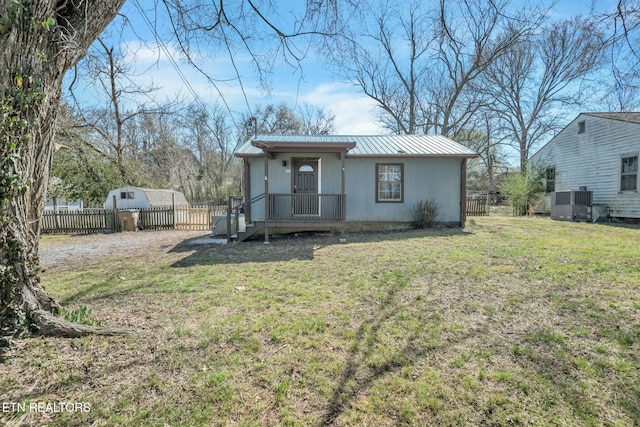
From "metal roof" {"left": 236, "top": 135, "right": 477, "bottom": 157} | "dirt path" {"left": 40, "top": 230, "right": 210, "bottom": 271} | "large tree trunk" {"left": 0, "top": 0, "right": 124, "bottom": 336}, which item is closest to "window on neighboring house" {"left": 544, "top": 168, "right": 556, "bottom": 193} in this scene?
"metal roof" {"left": 236, "top": 135, "right": 477, "bottom": 157}

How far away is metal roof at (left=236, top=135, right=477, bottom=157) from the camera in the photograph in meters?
10.3

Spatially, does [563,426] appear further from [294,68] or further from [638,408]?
[294,68]

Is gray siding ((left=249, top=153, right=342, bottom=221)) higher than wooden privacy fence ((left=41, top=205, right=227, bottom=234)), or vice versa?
gray siding ((left=249, top=153, right=342, bottom=221))

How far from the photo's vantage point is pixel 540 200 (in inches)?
679

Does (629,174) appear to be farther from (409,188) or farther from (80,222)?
(80,222)

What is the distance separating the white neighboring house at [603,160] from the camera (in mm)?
12289

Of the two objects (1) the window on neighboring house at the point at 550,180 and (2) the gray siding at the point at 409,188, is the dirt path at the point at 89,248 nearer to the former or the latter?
(2) the gray siding at the point at 409,188

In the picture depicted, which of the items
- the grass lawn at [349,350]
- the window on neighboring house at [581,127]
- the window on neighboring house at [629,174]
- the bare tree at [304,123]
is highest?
the bare tree at [304,123]

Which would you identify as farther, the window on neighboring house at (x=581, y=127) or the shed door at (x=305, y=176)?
the window on neighboring house at (x=581, y=127)

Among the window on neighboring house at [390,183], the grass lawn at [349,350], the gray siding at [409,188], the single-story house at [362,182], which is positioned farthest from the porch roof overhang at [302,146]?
the grass lawn at [349,350]

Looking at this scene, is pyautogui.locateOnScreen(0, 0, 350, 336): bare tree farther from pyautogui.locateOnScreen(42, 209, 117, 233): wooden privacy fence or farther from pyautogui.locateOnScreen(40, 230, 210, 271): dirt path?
pyautogui.locateOnScreen(42, 209, 117, 233): wooden privacy fence

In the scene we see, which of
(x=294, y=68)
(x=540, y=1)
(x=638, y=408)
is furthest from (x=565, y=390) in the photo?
(x=294, y=68)

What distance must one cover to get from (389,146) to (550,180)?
475 inches

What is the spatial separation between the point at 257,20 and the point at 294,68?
746 mm
